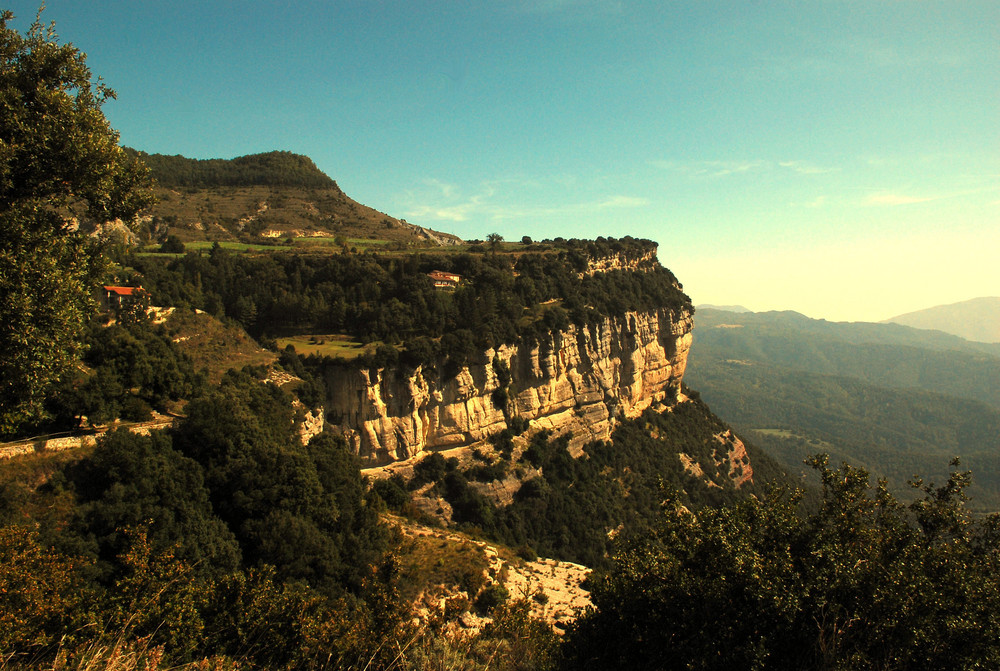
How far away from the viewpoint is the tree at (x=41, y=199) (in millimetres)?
8430

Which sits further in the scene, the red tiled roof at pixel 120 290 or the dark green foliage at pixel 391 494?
the dark green foliage at pixel 391 494

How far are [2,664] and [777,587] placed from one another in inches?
485

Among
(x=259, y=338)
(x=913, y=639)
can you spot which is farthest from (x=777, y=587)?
(x=259, y=338)

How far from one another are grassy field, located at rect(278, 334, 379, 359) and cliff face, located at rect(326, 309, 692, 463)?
216cm

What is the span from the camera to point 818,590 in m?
8.30

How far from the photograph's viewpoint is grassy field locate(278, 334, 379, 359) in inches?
1489

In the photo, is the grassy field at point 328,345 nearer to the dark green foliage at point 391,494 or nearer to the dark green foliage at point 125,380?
the dark green foliage at point 391,494

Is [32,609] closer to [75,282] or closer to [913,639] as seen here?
[75,282]

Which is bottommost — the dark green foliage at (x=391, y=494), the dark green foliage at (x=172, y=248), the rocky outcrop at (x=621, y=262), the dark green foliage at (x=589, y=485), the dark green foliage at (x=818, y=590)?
the dark green foliage at (x=589, y=485)

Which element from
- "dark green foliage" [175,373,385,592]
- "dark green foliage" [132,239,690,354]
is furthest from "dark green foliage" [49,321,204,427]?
"dark green foliage" [132,239,690,354]

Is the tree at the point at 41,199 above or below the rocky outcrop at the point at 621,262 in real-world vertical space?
below

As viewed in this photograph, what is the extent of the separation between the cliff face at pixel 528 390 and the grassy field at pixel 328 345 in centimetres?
216

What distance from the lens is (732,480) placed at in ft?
196

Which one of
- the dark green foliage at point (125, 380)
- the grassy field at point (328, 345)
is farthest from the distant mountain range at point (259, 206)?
the dark green foliage at point (125, 380)
